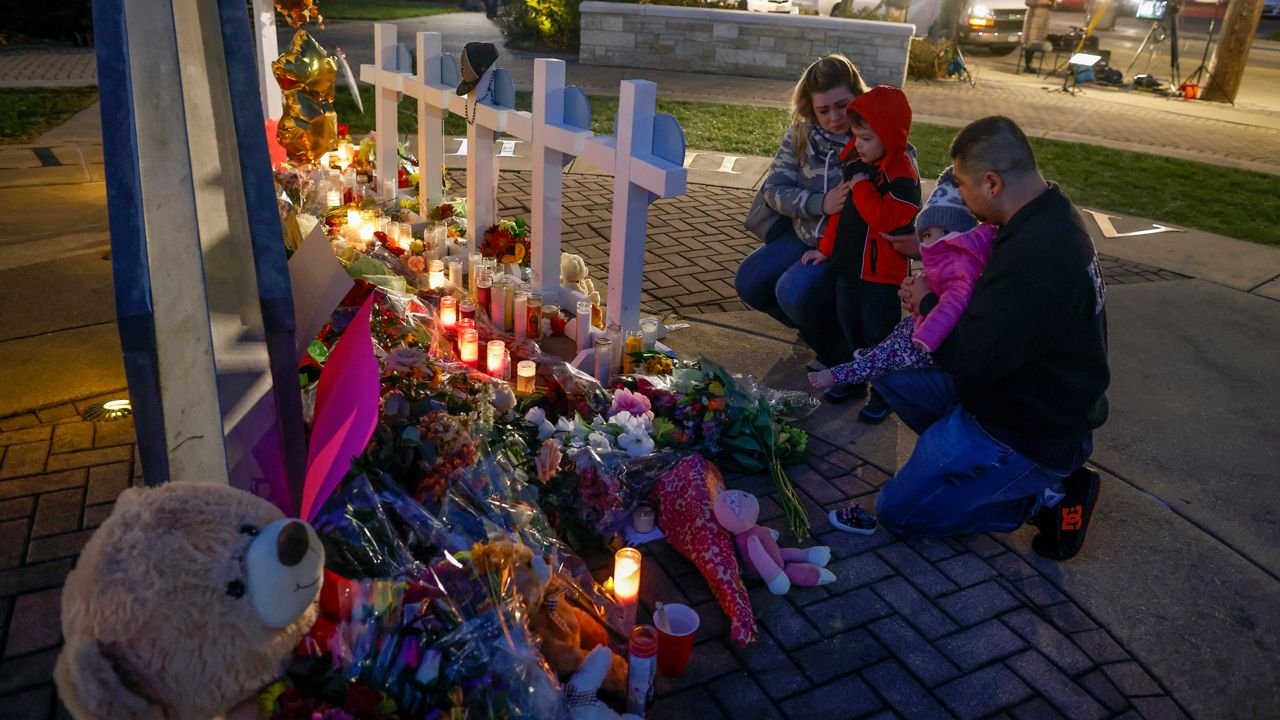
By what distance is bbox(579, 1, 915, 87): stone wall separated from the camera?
1430 cm

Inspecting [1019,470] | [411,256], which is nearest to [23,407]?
[411,256]

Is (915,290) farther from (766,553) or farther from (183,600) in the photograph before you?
(183,600)

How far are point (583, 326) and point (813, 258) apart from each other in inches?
47.1

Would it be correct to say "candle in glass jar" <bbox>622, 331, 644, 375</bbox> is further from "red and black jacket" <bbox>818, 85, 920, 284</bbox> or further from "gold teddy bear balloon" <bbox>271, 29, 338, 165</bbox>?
"gold teddy bear balloon" <bbox>271, 29, 338, 165</bbox>

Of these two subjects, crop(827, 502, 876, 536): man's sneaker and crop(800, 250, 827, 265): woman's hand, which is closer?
crop(827, 502, 876, 536): man's sneaker

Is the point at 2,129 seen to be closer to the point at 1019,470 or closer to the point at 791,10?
the point at 1019,470

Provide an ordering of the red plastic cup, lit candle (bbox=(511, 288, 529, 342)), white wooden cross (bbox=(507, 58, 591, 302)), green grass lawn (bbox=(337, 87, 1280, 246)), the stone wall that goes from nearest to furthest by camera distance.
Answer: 1. the red plastic cup
2. white wooden cross (bbox=(507, 58, 591, 302))
3. lit candle (bbox=(511, 288, 529, 342))
4. green grass lawn (bbox=(337, 87, 1280, 246))
5. the stone wall

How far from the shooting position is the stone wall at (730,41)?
14.3 m

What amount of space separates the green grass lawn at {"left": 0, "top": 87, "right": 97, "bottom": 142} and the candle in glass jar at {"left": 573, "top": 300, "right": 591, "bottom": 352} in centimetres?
708

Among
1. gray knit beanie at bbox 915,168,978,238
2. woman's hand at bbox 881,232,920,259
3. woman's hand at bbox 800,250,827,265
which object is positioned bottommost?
woman's hand at bbox 800,250,827,265

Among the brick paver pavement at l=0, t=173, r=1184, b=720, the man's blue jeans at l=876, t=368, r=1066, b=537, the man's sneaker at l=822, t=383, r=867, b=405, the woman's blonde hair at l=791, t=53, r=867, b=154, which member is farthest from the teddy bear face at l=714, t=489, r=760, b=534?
the woman's blonde hair at l=791, t=53, r=867, b=154

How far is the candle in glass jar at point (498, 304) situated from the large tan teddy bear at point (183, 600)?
8.79ft

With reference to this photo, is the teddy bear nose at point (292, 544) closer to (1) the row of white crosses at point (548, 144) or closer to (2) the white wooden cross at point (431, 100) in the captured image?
(1) the row of white crosses at point (548, 144)

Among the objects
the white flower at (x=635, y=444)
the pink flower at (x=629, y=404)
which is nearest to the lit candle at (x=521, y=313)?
the pink flower at (x=629, y=404)
